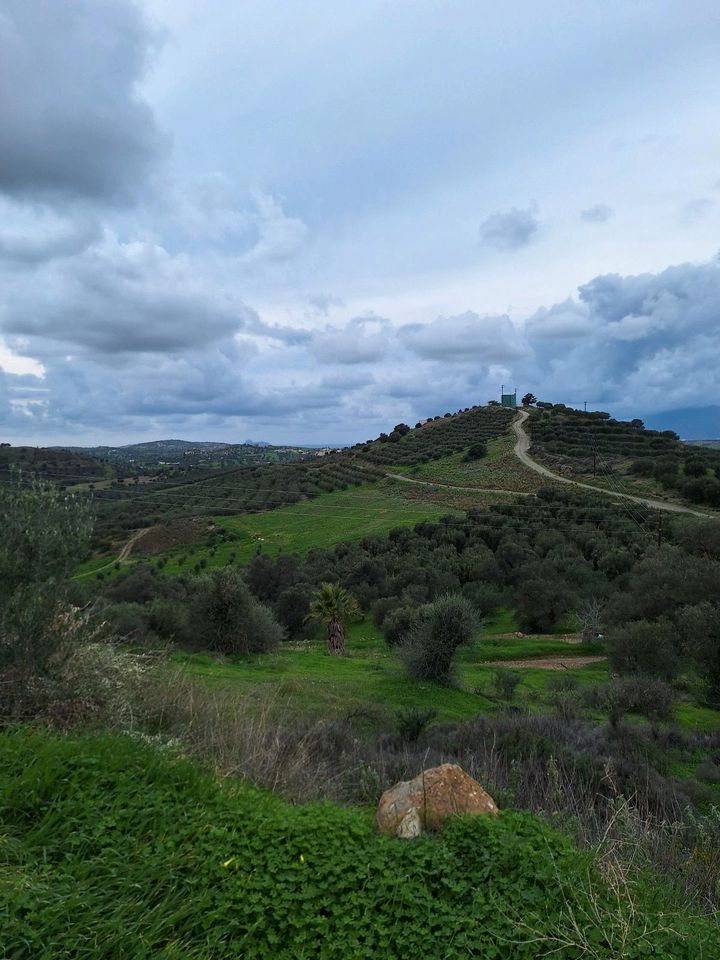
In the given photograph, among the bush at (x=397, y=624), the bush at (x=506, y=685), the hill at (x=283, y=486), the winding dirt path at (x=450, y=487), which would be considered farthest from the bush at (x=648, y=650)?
the winding dirt path at (x=450, y=487)

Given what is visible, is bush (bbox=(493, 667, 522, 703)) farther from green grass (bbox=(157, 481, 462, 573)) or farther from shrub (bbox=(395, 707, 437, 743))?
green grass (bbox=(157, 481, 462, 573))

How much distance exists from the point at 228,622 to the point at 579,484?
46566 millimetres

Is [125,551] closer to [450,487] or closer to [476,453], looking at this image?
[450,487]

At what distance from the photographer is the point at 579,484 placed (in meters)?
59.0

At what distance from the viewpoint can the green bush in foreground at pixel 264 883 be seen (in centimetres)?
319

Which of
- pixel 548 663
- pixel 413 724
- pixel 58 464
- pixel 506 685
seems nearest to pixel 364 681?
pixel 506 685

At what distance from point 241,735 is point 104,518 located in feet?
239

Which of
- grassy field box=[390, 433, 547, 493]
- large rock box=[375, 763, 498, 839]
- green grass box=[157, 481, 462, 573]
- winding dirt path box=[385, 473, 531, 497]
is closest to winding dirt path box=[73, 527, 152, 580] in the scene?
green grass box=[157, 481, 462, 573]

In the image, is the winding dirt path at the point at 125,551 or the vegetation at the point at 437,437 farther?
the vegetation at the point at 437,437

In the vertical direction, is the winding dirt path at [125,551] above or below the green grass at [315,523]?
below

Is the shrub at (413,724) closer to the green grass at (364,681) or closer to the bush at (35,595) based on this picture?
the green grass at (364,681)

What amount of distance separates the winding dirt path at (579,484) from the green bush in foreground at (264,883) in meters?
36.9

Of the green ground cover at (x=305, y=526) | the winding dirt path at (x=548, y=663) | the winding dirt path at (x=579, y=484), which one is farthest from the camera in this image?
the green ground cover at (x=305, y=526)

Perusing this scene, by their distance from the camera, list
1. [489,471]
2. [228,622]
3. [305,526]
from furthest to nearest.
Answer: [489,471]
[305,526]
[228,622]
